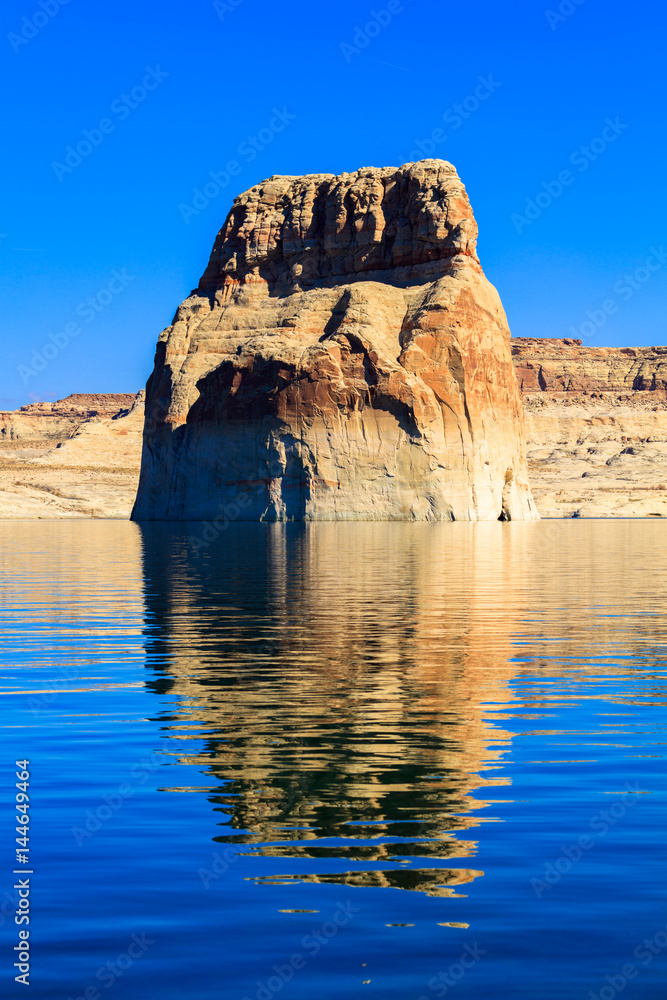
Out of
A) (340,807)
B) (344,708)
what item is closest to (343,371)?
(344,708)

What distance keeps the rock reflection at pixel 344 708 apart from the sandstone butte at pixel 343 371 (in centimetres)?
5949

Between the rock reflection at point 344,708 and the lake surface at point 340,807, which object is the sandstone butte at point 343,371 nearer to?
the rock reflection at point 344,708

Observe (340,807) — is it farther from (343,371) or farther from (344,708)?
(343,371)

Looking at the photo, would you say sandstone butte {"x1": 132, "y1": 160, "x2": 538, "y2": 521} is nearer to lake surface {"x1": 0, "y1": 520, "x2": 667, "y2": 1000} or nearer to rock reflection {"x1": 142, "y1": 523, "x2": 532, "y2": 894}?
rock reflection {"x1": 142, "y1": 523, "x2": 532, "y2": 894}

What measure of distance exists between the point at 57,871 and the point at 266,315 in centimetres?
10296

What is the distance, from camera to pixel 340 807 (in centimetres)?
859

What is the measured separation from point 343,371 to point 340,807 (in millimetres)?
83210

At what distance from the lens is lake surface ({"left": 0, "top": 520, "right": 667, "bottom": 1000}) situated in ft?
18.9

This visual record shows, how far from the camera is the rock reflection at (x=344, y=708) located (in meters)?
8.00

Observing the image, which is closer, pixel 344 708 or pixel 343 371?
pixel 344 708

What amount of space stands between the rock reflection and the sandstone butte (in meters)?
59.5

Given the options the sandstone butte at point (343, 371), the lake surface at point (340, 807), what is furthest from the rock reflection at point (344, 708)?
the sandstone butte at point (343, 371)

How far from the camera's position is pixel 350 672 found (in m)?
15.3

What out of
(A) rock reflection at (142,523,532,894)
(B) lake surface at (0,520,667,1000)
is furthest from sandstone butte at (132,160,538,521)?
(B) lake surface at (0,520,667,1000)
